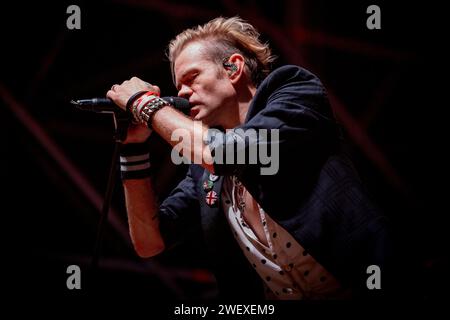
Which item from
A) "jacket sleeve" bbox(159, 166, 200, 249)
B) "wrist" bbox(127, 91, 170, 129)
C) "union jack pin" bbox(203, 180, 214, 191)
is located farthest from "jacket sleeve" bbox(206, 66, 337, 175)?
"jacket sleeve" bbox(159, 166, 200, 249)

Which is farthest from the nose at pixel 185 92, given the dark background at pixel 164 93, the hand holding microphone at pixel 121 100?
the dark background at pixel 164 93

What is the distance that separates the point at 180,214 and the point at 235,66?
0.62 m

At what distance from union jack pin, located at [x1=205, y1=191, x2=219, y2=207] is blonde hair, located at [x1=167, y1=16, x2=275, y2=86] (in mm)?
452

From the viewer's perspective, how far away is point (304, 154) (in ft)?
4.69

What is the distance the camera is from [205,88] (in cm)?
163

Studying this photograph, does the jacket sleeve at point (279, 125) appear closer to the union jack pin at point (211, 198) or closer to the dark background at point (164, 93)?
the union jack pin at point (211, 198)

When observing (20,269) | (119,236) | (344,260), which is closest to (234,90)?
(344,260)

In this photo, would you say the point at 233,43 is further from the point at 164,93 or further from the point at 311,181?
the point at 164,93

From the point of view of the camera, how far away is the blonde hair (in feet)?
5.96

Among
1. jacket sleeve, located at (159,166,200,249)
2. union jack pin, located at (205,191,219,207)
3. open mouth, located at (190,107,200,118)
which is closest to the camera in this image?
open mouth, located at (190,107,200,118)

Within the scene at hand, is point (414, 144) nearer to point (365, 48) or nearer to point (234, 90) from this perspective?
point (365, 48)

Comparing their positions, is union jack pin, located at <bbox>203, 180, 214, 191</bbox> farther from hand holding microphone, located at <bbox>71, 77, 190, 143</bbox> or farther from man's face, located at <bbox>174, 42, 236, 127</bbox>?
hand holding microphone, located at <bbox>71, 77, 190, 143</bbox>

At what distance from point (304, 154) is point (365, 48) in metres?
1.73
